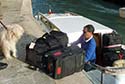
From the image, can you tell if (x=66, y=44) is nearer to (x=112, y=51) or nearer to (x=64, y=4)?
(x=112, y=51)

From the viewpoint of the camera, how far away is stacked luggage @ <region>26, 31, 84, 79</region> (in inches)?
208

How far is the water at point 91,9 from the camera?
21.0 m

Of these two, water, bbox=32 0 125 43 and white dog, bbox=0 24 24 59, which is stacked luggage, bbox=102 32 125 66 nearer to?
white dog, bbox=0 24 24 59

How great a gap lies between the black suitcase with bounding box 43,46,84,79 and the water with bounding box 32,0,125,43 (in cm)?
1287

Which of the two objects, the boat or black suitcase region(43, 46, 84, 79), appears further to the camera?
the boat

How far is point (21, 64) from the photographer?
6059 millimetres

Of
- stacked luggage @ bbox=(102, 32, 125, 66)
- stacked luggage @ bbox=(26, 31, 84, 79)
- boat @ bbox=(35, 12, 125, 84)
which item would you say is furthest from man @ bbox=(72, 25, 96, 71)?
stacked luggage @ bbox=(102, 32, 125, 66)

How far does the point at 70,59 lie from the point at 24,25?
3881 millimetres

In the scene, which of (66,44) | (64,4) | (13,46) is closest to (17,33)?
(13,46)

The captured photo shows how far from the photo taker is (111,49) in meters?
7.30

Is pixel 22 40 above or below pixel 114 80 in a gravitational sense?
above

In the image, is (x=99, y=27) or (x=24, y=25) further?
(x=24, y=25)

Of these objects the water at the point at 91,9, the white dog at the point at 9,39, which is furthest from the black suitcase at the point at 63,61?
the water at the point at 91,9

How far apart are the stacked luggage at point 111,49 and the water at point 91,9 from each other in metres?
10.9
